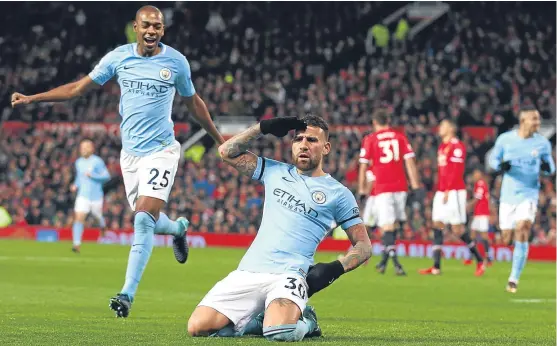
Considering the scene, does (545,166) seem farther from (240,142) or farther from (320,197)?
(240,142)

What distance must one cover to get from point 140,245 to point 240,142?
6.65 ft

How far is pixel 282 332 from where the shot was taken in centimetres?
784

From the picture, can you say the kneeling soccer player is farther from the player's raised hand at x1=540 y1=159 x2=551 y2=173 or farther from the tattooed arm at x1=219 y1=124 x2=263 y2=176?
the player's raised hand at x1=540 y1=159 x2=551 y2=173

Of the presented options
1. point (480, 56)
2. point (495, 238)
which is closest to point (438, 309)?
point (495, 238)

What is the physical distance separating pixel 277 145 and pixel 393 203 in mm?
12279

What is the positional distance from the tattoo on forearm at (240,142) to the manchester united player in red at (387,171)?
937cm

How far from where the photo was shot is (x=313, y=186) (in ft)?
27.5

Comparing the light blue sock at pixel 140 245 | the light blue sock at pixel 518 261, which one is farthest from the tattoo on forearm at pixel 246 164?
the light blue sock at pixel 518 261

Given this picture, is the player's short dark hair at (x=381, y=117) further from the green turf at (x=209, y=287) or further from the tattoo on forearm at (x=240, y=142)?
the tattoo on forearm at (x=240, y=142)

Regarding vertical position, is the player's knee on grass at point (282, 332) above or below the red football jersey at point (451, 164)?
below

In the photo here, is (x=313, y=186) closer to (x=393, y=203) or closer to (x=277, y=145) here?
(x=393, y=203)

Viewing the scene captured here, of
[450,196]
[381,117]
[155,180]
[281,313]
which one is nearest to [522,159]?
[381,117]

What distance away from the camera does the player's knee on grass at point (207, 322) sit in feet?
26.7

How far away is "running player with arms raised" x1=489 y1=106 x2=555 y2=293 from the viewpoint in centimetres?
1515
